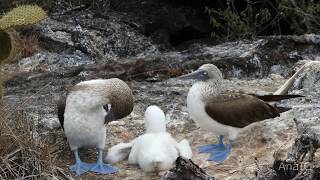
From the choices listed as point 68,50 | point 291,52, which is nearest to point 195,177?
point 291,52

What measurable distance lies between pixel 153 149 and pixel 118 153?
424 millimetres

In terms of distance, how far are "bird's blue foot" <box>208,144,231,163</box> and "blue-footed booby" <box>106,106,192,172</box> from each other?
0.57 feet

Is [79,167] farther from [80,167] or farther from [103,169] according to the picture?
[103,169]

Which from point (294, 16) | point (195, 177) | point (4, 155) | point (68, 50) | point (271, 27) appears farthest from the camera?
point (271, 27)

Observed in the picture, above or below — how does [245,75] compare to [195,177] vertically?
below

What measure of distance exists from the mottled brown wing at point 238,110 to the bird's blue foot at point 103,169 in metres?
0.80

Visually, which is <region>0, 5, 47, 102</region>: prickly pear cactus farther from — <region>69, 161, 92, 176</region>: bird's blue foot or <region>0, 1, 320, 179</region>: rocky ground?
<region>69, 161, 92, 176</region>: bird's blue foot

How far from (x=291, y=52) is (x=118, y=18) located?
273 centimetres

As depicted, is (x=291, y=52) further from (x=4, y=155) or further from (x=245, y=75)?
(x=4, y=155)

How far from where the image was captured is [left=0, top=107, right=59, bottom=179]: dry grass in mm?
4613

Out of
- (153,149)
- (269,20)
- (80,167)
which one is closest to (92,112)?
(80,167)

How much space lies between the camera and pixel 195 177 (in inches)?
162

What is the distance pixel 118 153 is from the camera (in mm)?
5363

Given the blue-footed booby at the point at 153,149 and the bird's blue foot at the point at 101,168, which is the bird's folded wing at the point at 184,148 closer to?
the blue-footed booby at the point at 153,149
